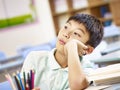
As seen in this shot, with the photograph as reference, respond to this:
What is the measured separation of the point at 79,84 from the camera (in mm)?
1255

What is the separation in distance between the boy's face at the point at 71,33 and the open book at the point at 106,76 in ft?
0.68

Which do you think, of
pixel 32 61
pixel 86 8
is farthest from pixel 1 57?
pixel 32 61

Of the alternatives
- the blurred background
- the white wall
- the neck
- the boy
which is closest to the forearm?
the boy

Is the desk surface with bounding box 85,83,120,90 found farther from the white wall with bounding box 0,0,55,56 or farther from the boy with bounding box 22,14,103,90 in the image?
the white wall with bounding box 0,0,55,56

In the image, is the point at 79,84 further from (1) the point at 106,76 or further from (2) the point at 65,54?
(2) the point at 65,54

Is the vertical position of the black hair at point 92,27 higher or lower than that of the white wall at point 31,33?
higher

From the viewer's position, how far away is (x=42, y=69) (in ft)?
4.82

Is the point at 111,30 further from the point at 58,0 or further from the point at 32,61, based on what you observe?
the point at 32,61

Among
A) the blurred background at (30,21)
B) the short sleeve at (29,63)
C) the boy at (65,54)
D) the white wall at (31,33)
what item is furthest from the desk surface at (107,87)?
the white wall at (31,33)

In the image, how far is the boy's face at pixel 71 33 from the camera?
1.38 metres

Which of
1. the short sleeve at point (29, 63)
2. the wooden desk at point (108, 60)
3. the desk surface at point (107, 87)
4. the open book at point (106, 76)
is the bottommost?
the wooden desk at point (108, 60)

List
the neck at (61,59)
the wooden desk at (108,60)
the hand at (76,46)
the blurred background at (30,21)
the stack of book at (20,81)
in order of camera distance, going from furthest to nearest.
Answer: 1. the blurred background at (30,21)
2. the wooden desk at (108,60)
3. the neck at (61,59)
4. the hand at (76,46)
5. the stack of book at (20,81)

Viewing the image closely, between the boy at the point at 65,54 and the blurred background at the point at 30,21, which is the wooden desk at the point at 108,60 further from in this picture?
the blurred background at the point at 30,21

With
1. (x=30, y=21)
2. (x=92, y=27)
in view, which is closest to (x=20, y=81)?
(x=92, y=27)
